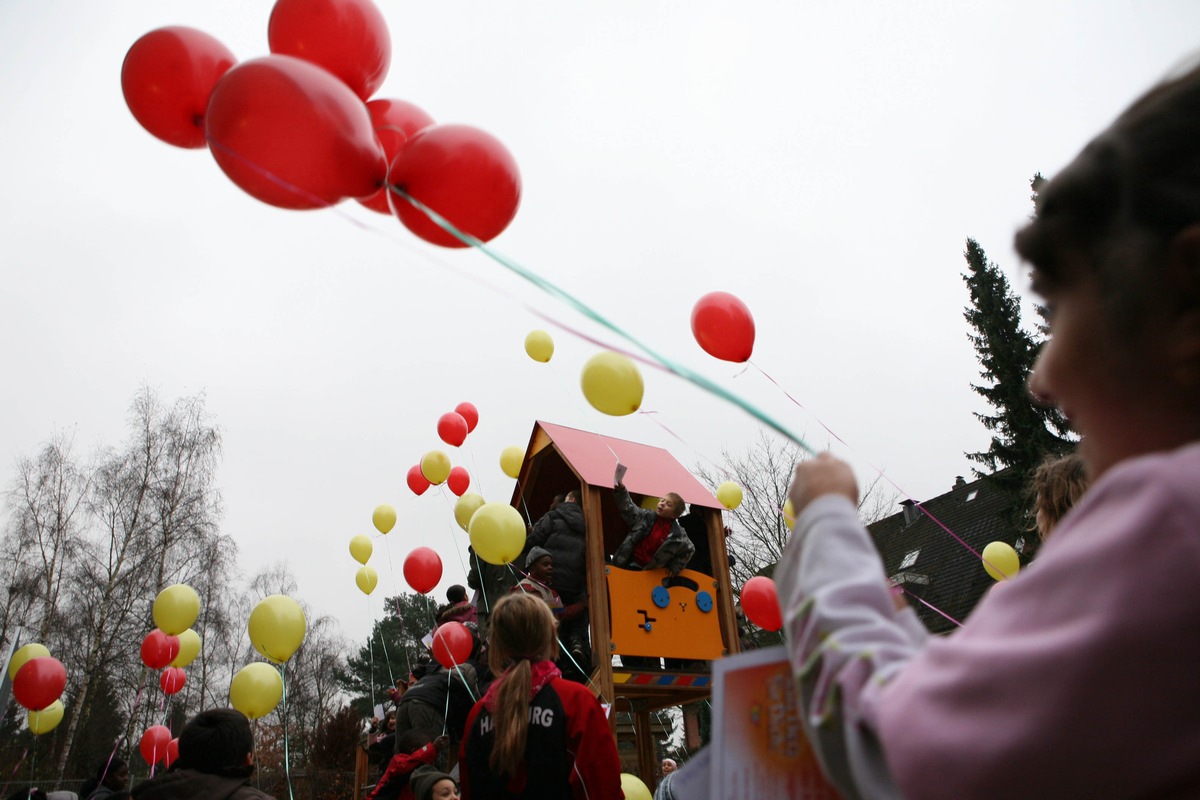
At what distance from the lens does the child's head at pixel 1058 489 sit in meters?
2.22

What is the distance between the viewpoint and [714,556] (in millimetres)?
7363

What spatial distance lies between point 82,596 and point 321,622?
13.5 meters

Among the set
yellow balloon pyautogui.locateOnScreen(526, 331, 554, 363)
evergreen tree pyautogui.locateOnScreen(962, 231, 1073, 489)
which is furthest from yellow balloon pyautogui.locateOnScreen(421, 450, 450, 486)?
evergreen tree pyautogui.locateOnScreen(962, 231, 1073, 489)

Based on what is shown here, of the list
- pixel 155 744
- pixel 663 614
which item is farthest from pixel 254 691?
pixel 155 744

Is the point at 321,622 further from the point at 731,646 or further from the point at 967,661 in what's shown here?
the point at 967,661

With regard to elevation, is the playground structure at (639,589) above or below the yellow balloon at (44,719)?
above

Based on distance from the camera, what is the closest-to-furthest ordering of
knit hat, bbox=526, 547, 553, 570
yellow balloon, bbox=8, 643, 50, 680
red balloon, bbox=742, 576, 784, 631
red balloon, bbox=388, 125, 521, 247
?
red balloon, bbox=388, 125, 521, 247, red balloon, bbox=742, 576, 784, 631, knit hat, bbox=526, 547, 553, 570, yellow balloon, bbox=8, 643, 50, 680

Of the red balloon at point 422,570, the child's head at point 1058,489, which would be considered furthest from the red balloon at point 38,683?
the child's head at point 1058,489

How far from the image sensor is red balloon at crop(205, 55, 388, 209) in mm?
2486

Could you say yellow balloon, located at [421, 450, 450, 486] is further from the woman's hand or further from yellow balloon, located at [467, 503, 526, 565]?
the woman's hand

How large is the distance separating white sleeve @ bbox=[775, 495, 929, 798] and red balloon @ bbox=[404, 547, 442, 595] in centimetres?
707

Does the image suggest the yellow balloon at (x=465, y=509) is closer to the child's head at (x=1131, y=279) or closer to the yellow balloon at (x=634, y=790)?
the yellow balloon at (x=634, y=790)

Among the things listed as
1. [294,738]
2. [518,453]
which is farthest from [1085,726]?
[294,738]

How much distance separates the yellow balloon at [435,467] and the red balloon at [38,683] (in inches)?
146
